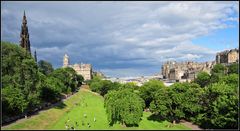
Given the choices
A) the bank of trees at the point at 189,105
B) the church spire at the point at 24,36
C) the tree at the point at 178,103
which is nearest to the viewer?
the bank of trees at the point at 189,105

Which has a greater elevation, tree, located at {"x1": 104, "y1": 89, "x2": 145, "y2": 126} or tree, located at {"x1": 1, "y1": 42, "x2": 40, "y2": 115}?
tree, located at {"x1": 1, "y1": 42, "x2": 40, "y2": 115}

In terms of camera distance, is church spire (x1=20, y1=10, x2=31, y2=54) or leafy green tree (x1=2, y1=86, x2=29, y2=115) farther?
church spire (x1=20, y1=10, x2=31, y2=54)

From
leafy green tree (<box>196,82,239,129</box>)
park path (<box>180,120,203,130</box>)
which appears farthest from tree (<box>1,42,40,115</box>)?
leafy green tree (<box>196,82,239,129</box>)

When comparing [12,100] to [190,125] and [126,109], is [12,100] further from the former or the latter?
[190,125]

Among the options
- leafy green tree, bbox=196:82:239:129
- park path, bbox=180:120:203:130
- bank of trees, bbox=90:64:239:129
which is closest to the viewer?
leafy green tree, bbox=196:82:239:129

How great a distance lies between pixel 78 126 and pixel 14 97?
42.5ft

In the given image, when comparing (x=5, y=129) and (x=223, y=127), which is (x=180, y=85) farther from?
(x=5, y=129)

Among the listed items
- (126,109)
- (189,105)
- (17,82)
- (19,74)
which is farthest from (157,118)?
(19,74)

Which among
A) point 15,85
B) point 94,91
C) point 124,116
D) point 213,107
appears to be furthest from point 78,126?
point 94,91

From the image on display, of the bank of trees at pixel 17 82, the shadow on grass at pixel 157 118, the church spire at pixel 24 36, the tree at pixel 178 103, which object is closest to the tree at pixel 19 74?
the bank of trees at pixel 17 82

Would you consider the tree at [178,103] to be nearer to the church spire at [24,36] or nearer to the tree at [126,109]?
the tree at [126,109]

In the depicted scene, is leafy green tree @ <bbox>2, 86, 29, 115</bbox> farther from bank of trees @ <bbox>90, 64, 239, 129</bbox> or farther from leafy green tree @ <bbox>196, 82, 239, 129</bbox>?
leafy green tree @ <bbox>196, 82, 239, 129</bbox>

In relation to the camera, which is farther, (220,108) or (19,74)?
(19,74)

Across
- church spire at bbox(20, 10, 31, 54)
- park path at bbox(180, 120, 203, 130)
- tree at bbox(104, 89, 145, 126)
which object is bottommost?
park path at bbox(180, 120, 203, 130)
